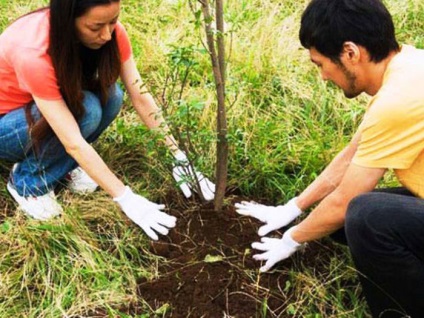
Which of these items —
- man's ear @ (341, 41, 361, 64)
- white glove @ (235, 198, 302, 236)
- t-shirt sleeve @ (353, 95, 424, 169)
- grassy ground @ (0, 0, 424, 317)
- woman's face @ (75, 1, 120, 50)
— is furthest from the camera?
white glove @ (235, 198, 302, 236)

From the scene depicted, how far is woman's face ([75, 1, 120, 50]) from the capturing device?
2.12 m

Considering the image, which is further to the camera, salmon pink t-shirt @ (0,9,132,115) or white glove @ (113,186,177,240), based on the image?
white glove @ (113,186,177,240)

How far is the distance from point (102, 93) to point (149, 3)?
1.86 metres

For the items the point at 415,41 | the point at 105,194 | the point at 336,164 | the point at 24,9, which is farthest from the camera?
the point at 24,9

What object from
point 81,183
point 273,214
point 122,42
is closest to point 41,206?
point 81,183

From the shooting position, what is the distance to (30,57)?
224cm

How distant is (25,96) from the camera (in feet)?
8.27

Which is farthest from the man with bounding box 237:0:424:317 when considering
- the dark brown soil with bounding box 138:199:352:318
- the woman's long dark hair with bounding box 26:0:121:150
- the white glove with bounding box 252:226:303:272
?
the woman's long dark hair with bounding box 26:0:121:150

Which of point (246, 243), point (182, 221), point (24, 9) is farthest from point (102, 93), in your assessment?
point (24, 9)

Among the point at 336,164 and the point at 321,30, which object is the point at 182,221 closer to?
the point at 336,164

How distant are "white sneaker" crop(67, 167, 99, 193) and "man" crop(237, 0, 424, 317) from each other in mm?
1214

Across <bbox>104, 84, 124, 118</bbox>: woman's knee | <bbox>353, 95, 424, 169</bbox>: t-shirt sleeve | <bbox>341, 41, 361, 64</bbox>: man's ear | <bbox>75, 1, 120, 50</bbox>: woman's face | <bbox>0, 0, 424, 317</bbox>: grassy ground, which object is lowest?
<bbox>0, 0, 424, 317</bbox>: grassy ground

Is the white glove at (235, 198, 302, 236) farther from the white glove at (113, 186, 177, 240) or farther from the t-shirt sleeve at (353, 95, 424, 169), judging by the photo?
the t-shirt sleeve at (353, 95, 424, 169)

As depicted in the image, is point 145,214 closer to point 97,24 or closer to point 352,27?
point 97,24
